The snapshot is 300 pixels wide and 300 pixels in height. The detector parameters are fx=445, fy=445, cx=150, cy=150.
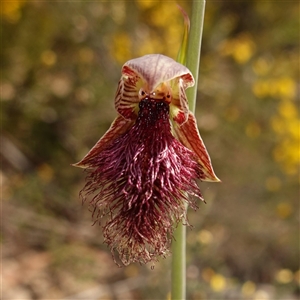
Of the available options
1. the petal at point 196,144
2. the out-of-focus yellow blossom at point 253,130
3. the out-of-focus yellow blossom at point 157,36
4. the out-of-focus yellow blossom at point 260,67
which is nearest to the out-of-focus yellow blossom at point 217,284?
the out-of-focus yellow blossom at point 253,130

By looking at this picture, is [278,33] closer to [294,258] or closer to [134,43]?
[134,43]

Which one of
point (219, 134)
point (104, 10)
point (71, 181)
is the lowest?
point (71, 181)

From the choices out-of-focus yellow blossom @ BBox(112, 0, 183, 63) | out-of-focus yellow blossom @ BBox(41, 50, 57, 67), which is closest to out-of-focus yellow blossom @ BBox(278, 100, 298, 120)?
out-of-focus yellow blossom @ BBox(112, 0, 183, 63)

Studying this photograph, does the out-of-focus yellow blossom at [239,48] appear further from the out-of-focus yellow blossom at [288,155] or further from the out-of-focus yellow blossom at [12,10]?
the out-of-focus yellow blossom at [12,10]

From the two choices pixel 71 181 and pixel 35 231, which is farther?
pixel 71 181

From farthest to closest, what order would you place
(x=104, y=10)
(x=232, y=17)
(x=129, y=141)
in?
(x=232, y=17) < (x=104, y=10) < (x=129, y=141)

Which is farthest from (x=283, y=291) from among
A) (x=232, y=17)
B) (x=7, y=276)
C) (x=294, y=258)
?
(x=232, y=17)

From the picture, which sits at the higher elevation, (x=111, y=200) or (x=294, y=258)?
(x=111, y=200)

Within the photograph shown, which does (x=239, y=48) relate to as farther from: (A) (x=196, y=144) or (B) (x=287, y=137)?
(A) (x=196, y=144)

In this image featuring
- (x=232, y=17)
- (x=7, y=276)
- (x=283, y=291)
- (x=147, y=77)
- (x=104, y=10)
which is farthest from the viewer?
(x=232, y=17)
